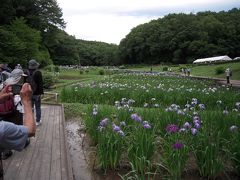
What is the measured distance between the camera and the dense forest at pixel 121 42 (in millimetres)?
39125

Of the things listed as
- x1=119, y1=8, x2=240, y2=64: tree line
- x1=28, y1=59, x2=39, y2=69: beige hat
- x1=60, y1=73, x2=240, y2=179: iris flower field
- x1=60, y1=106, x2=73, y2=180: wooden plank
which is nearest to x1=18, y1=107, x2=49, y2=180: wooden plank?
x1=60, y1=106, x2=73, y2=180: wooden plank

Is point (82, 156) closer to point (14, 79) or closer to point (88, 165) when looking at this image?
point (88, 165)

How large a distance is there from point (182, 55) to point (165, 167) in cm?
8059

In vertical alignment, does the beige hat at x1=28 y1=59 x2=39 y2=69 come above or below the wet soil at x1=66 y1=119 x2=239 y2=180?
above

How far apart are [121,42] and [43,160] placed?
98367 mm

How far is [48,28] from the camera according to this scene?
186 ft

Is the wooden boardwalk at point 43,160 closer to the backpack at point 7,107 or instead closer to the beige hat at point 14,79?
the backpack at point 7,107

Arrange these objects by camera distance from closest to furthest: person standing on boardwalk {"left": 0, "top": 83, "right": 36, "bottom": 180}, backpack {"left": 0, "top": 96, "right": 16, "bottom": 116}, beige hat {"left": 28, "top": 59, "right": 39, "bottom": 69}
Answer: person standing on boardwalk {"left": 0, "top": 83, "right": 36, "bottom": 180} < backpack {"left": 0, "top": 96, "right": 16, "bottom": 116} < beige hat {"left": 28, "top": 59, "right": 39, "bottom": 69}

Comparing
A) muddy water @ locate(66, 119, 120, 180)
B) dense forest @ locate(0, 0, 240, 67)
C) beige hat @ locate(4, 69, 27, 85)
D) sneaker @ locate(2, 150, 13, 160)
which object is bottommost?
muddy water @ locate(66, 119, 120, 180)

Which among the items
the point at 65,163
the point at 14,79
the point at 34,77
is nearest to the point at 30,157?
the point at 65,163

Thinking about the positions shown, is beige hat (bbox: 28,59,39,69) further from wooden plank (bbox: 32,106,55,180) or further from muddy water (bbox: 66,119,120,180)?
muddy water (bbox: 66,119,120,180)

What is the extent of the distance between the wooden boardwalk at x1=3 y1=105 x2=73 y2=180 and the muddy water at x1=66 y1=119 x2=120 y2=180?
239 mm

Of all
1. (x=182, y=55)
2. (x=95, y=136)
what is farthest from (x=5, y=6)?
(x=182, y=55)

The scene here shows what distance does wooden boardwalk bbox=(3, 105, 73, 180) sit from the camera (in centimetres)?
432
